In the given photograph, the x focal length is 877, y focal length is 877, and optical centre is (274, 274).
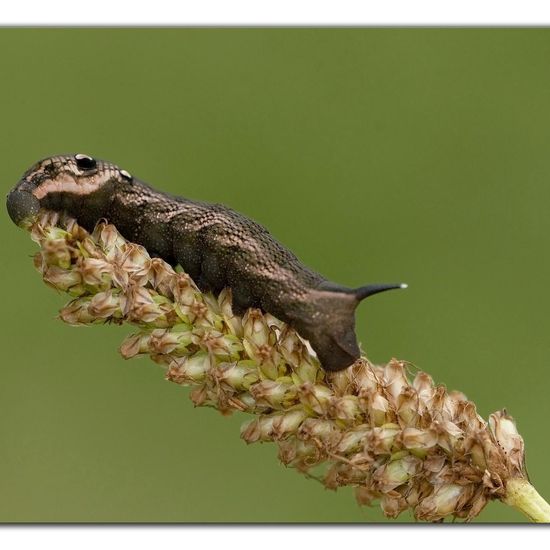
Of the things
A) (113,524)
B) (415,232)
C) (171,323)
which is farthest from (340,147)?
(171,323)

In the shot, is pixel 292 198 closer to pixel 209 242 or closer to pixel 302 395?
pixel 209 242

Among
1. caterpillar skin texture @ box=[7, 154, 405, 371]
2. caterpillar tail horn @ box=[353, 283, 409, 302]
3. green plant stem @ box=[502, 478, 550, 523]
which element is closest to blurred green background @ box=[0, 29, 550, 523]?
caterpillar skin texture @ box=[7, 154, 405, 371]

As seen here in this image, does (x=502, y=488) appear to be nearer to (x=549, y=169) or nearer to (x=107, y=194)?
(x=107, y=194)

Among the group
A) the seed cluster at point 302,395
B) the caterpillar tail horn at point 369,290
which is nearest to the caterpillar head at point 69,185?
the seed cluster at point 302,395

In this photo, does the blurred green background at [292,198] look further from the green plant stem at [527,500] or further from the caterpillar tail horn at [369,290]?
the green plant stem at [527,500]

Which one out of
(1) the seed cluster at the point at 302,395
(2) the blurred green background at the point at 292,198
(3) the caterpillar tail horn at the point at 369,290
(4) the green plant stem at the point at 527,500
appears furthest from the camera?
(2) the blurred green background at the point at 292,198

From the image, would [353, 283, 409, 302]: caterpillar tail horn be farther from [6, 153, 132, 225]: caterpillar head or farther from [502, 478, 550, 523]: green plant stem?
[6, 153, 132, 225]: caterpillar head
